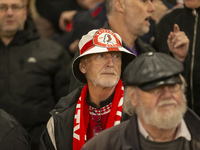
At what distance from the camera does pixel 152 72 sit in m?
3.40

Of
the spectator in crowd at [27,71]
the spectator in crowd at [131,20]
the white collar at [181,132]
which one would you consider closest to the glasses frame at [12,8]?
the spectator in crowd at [27,71]

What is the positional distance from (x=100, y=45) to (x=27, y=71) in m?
1.54

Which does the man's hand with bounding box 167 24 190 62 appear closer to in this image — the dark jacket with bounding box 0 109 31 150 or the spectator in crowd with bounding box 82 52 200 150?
the spectator in crowd with bounding box 82 52 200 150

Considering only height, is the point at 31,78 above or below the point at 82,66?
below

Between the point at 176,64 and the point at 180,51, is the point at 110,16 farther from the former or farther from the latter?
the point at 176,64

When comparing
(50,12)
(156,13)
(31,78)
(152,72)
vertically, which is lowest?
(31,78)

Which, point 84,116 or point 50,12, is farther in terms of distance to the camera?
point 50,12

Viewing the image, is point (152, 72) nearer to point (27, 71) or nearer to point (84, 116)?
point (84, 116)

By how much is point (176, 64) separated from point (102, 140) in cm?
75

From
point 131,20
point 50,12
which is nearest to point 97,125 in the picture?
point 131,20

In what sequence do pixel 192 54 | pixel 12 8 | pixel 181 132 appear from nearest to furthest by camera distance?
pixel 181 132, pixel 192 54, pixel 12 8

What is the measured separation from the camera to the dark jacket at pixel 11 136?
14.5 feet

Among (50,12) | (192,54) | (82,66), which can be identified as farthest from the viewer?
(50,12)

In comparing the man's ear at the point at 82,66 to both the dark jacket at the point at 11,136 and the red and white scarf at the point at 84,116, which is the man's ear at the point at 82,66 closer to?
the red and white scarf at the point at 84,116
